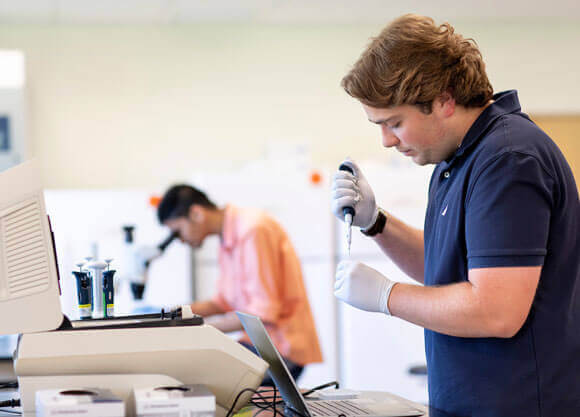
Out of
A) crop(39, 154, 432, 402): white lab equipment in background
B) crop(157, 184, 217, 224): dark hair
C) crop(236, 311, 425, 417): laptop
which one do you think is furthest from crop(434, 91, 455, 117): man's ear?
crop(39, 154, 432, 402): white lab equipment in background

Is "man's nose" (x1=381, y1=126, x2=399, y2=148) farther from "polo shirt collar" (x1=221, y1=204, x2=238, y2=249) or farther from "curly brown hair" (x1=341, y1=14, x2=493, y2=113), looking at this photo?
"polo shirt collar" (x1=221, y1=204, x2=238, y2=249)

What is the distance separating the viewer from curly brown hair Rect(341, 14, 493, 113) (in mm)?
1399

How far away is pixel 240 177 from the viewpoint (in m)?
4.22

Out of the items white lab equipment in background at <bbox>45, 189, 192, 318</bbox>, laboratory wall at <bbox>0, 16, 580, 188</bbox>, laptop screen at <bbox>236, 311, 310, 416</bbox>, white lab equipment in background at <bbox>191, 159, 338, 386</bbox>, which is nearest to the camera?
laptop screen at <bbox>236, 311, 310, 416</bbox>

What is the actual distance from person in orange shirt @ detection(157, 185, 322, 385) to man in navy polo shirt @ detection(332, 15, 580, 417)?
4.16ft

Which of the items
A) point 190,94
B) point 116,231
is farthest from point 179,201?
point 190,94

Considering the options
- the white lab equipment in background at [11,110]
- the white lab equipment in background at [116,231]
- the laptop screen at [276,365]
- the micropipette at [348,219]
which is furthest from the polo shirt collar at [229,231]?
the white lab equipment in background at [11,110]

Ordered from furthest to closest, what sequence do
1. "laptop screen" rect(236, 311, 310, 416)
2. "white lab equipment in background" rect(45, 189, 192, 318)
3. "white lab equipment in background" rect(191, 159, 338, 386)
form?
1. "white lab equipment in background" rect(191, 159, 338, 386)
2. "white lab equipment in background" rect(45, 189, 192, 318)
3. "laptop screen" rect(236, 311, 310, 416)

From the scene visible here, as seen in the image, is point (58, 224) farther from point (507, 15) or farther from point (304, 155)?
point (507, 15)

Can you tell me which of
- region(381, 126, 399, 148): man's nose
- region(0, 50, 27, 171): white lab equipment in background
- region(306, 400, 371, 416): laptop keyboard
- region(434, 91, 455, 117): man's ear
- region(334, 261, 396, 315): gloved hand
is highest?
region(0, 50, 27, 171): white lab equipment in background

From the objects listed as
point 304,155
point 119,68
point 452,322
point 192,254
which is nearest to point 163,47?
point 119,68

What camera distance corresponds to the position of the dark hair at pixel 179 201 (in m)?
3.00

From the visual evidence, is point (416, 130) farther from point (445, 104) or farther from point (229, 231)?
point (229, 231)

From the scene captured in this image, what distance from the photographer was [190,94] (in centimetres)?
493
